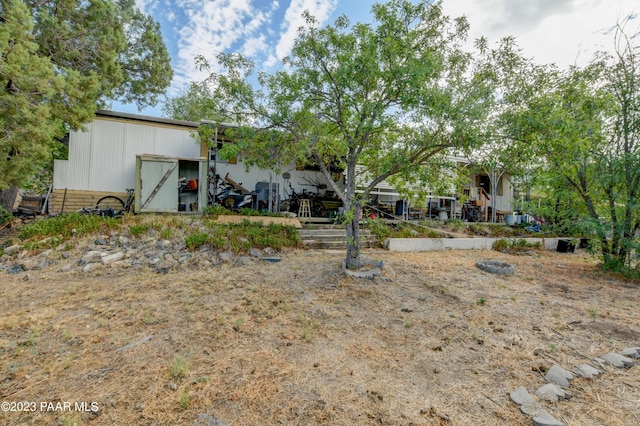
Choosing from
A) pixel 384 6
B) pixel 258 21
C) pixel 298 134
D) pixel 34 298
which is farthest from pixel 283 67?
pixel 258 21

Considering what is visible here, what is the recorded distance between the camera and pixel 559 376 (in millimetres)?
2293

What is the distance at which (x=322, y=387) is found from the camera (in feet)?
6.93

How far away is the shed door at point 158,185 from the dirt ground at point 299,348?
3788mm

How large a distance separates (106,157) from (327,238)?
7.52 meters

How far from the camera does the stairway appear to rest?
7871 mm

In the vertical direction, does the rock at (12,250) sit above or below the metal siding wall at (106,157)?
below

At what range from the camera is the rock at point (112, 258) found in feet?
Answer: 18.1

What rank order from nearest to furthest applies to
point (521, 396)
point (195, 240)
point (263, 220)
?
1. point (521, 396)
2. point (195, 240)
3. point (263, 220)

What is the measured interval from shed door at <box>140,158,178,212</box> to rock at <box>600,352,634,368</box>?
375 inches

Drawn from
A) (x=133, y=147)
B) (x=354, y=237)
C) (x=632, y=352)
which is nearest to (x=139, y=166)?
(x=133, y=147)

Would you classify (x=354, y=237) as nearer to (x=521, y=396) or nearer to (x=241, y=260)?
(x=241, y=260)

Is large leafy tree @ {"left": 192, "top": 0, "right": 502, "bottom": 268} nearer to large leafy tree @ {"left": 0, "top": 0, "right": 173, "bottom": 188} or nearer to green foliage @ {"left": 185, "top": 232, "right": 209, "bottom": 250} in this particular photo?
green foliage @ {"left": 185, "top": 232, "right": 209, "bottom": 250}

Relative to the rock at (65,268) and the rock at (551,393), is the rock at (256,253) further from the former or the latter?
the rock at (551,393)

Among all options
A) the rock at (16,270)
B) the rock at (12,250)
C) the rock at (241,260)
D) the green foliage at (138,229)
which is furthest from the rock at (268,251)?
the rock at (12,250)
